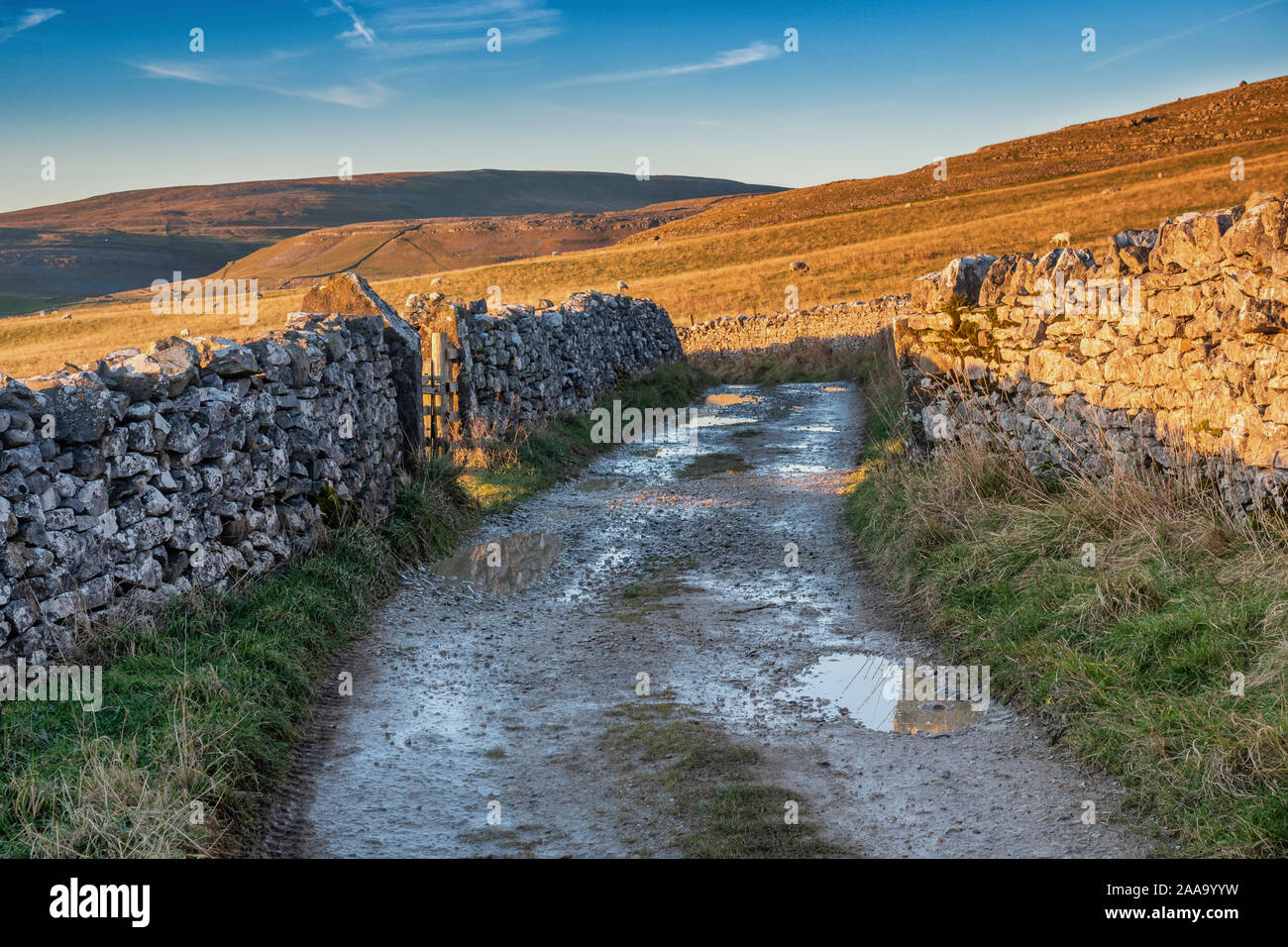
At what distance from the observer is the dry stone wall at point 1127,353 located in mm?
6047

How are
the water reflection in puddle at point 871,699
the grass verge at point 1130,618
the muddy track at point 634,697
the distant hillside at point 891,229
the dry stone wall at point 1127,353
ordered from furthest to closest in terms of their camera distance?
the distant hillside at point 891,229 < the dry stone wall at point 1127,353 < the water reflection in puddle at point 871,699 < the muddy track at point 634,697 < the grass verge at point 1130,618

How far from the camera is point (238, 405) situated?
7.01 meters

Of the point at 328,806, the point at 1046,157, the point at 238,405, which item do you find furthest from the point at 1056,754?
the point at 1046,157

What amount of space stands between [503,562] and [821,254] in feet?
151

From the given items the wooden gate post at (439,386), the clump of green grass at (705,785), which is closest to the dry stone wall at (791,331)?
the wooden gate post at (439,386)

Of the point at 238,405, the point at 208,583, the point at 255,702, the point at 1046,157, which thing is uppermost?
the point at 1046,157

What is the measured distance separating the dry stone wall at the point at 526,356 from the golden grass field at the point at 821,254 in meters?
18.6

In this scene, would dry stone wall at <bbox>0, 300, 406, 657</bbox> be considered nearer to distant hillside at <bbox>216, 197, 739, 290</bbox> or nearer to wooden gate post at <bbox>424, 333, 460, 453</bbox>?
wooden gate post at <bbox>424, 333, 460, 453</bbox>

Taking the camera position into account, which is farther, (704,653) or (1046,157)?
(1046,157)

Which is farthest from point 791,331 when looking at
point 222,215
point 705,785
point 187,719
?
point 222,215

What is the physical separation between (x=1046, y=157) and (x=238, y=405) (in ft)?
256

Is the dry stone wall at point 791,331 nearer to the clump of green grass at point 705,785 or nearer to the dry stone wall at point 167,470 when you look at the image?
the dry stone wall at point 167,470

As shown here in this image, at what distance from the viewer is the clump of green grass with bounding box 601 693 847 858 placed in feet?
13.2
